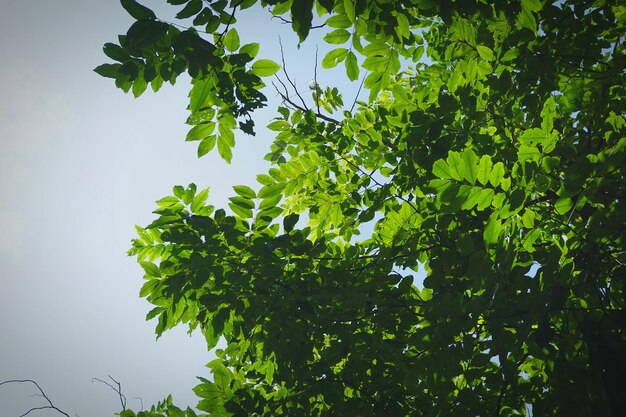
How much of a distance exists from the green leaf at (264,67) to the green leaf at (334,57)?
1.36 feet

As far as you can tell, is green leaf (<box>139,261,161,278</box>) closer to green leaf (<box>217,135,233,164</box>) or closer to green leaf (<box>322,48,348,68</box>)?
green leaf (<box>217,135,233,164</box>)

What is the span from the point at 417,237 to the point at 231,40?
195 centimetres

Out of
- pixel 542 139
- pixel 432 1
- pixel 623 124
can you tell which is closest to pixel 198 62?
pixel 432 1

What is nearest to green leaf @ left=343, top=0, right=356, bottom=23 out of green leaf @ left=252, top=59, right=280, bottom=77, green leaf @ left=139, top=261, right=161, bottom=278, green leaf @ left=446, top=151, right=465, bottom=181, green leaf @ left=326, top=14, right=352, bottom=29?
green leaf @ left=326, top=14, right=352, bottom=29

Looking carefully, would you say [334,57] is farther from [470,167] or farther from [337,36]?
[470,167]

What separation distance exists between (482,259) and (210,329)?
2002 mm

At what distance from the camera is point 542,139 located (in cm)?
208

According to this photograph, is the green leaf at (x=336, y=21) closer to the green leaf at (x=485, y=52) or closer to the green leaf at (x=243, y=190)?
the green leaf at (x=485, y=52)

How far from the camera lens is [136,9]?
5.41ft

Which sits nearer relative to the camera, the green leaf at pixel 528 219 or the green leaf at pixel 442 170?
the green leaf at pixel 442 170

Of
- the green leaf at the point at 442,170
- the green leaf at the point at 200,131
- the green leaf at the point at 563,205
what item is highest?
the green leaf at the point at 200,131

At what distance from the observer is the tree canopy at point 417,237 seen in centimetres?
184

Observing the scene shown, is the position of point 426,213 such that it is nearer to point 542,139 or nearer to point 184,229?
point 542,139

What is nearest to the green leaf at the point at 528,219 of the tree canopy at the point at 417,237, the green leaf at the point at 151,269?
the tree canopy at the point at 417,237
